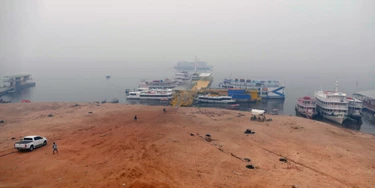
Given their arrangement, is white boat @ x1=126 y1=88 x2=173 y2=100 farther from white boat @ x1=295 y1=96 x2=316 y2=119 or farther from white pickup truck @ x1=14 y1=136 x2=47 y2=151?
white pickup truck @ x1=14 y1=136 x2=47 y2=151

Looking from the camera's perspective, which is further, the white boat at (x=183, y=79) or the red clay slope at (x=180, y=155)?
the white boat at (x=183, y=79)

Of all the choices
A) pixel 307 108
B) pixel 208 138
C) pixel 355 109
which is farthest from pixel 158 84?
pixel 208 138

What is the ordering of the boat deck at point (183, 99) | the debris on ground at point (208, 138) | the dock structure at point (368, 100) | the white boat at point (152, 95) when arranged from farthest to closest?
the white boat at point (152, 95)
the boat deck at point (183, 99)
the dock structure at point (368, 100)
the debris on ground at point (208, 138)

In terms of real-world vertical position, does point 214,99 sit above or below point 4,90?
below

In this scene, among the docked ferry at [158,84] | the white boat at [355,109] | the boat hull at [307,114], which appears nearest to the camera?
the white boat at [355,109]

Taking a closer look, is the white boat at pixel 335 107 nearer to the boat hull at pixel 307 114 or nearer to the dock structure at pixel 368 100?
the boat hull at pixel 307 114

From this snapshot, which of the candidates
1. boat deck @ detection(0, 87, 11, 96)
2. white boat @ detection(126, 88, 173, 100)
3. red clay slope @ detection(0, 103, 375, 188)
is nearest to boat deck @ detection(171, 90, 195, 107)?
white boat @ detection(126, 88, 173, 100)

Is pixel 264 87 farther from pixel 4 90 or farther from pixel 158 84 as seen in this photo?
pixel 4 90

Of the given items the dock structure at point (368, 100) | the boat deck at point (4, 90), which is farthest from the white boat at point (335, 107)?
the boat deck at point (4, 90)
